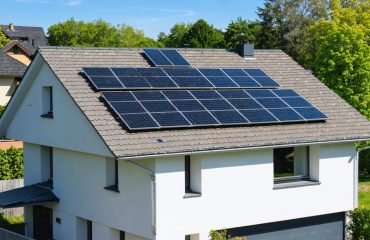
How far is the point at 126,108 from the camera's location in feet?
65.5

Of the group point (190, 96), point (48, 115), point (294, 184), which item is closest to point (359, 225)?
point (294, 184)

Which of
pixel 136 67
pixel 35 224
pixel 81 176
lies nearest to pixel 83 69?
pixel 136 67

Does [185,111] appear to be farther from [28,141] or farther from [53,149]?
[28,141]

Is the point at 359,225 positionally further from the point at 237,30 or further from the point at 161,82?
the point at 237,30

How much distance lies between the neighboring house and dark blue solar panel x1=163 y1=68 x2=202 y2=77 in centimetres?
3012

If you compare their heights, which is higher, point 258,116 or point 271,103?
point 271,103

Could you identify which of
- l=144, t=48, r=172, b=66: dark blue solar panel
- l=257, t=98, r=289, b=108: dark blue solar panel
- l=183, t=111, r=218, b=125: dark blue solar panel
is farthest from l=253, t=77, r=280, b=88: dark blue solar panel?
l=183, t=111, r=218, b=125: dark blue solar panel

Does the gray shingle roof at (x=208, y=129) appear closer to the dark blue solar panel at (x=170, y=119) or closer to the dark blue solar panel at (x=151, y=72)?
the dark blue solar panel at (x=170, y=119)

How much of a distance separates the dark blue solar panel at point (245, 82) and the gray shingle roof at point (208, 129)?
170 cm

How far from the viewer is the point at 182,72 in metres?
23.7

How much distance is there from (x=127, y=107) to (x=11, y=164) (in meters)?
16.3

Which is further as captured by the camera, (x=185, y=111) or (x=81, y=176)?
(x=81, y=176)

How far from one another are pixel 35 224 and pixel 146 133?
913 cm

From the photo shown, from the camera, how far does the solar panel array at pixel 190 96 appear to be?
20109 mm
